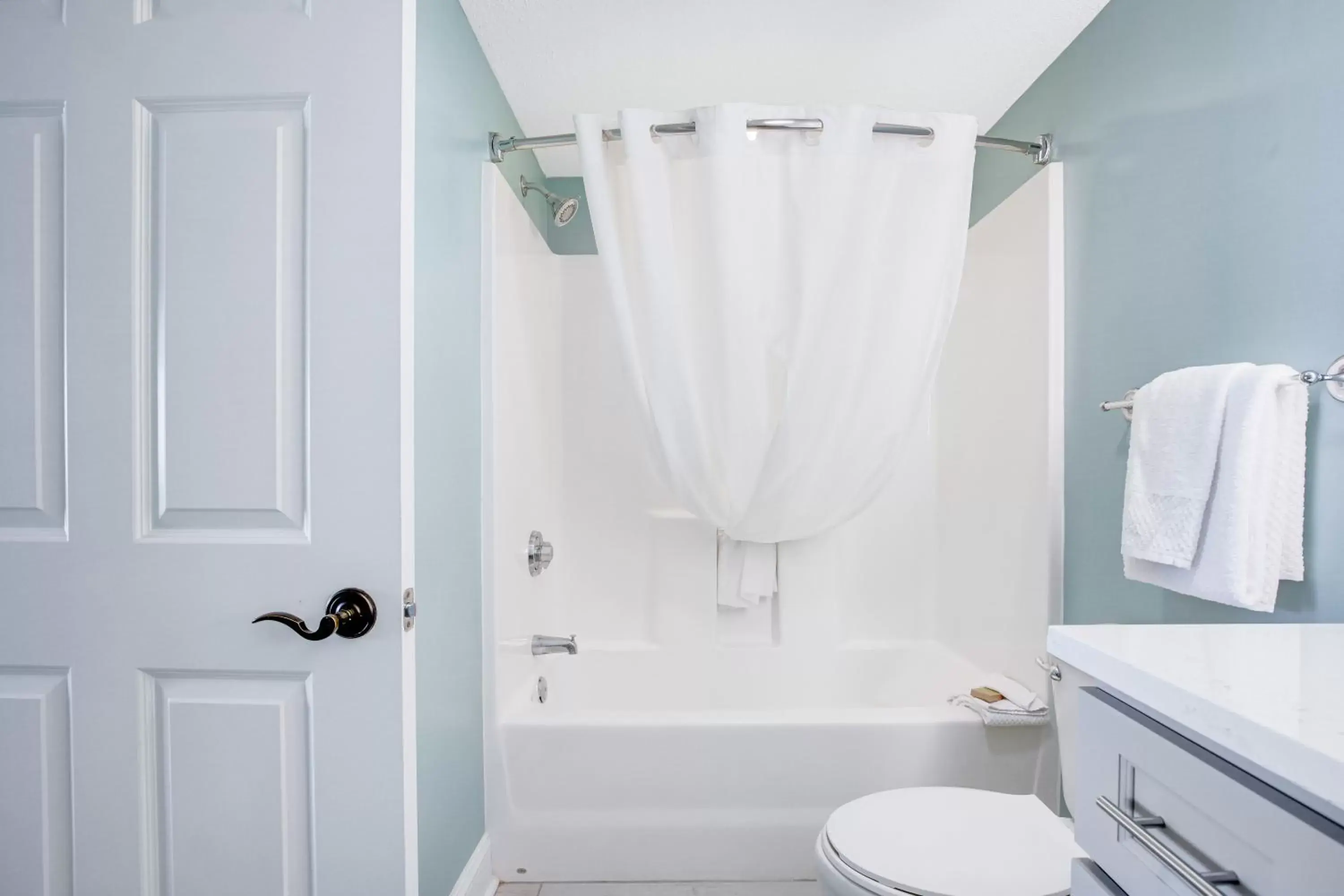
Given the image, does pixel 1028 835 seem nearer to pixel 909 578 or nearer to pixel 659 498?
pixel 909 578

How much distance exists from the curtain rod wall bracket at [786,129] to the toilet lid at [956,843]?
4.81 ft

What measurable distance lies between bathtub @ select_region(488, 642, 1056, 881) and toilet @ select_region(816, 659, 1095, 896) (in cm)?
39

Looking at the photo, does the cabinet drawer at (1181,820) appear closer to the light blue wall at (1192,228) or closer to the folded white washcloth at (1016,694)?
the light blue wall at (1192,228)

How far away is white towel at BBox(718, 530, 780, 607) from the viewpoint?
2.42 m

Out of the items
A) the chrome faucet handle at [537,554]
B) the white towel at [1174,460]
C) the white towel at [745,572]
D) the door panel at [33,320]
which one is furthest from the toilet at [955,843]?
the door panel at [33,320]

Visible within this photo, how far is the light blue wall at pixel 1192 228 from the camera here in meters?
1.08

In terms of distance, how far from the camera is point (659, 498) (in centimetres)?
265

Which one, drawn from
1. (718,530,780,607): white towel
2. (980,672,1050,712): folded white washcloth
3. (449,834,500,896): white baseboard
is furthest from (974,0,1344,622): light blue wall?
(449,834,500,896): white baseboard

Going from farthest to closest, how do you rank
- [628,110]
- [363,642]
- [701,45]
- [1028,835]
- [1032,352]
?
[1032,352]
[701,45]
[628,110]
[1028,835]
[363,642]

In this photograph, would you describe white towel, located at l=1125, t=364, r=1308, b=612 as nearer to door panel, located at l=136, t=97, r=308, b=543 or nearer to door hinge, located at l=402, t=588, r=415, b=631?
door hinge, located at l=402, t=588, r=415, b=631

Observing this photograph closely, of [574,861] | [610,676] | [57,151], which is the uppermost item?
[57,151]

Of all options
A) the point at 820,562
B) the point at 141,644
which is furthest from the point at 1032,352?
the point at 141,644

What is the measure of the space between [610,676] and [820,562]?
855mm

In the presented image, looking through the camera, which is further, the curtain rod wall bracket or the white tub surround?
the white tub surround
